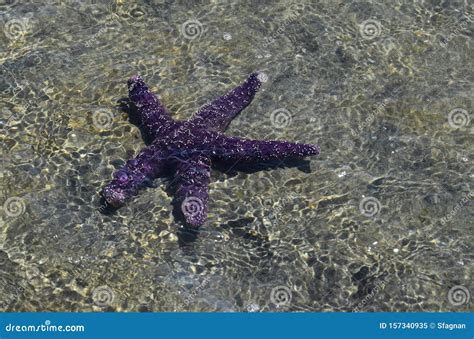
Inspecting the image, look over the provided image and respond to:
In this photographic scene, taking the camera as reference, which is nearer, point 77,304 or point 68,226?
point 77,304

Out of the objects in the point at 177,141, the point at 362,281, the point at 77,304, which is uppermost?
the point at 177,141

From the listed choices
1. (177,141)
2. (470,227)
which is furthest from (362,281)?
(177,141)

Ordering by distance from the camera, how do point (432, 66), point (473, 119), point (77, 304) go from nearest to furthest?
point (77, 304), point (473, 119), point (432, 66)

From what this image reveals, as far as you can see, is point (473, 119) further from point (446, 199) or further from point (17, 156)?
point (17, 156)

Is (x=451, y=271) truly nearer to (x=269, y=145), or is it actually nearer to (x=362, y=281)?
(x=362, y=281)

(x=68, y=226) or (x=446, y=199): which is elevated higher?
(x=446, y=199)

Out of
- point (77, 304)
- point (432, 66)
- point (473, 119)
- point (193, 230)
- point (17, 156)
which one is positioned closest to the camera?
point (77, 304)
